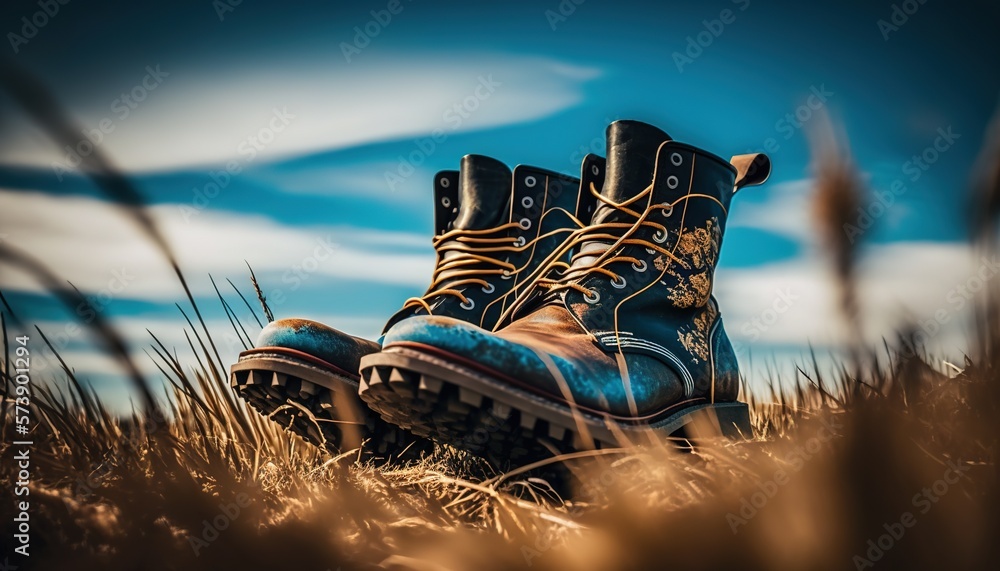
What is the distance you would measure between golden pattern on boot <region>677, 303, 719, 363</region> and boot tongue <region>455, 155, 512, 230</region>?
2.82 feet

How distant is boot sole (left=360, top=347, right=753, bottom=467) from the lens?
154 cm

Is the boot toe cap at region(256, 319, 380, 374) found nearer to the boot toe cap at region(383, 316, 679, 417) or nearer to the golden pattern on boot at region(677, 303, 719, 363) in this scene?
the boot toe cap at region(383, 316, 679, 417)

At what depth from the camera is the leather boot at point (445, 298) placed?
2.05m

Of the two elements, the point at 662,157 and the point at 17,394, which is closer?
the point at 17,394

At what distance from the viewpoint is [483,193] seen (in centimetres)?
277

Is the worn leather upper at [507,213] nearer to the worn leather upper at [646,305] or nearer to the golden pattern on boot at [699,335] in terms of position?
the worn leather upper at [646,305]

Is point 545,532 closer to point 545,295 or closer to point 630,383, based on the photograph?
point 630,383

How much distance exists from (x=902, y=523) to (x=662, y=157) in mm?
1495

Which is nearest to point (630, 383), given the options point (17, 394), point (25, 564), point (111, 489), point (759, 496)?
point (759, 496)

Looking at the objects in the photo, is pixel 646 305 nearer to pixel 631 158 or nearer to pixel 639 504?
pixel 631 158

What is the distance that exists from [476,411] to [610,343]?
487mm

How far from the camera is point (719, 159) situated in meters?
2.21

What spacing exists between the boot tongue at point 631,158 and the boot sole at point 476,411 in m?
0.78

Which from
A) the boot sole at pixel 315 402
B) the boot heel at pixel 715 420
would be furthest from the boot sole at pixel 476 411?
the boot sole at pixel 315 402
